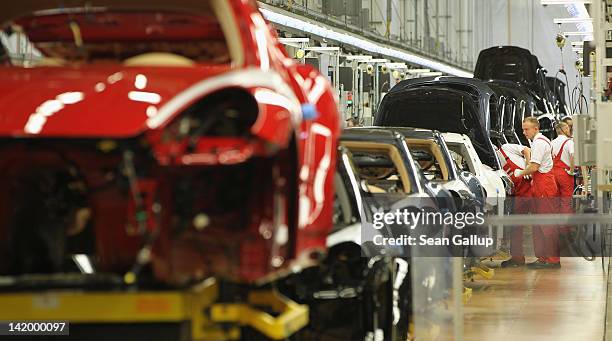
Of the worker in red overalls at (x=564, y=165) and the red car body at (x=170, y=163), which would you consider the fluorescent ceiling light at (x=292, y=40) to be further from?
the red car body at (x=170, y=163)

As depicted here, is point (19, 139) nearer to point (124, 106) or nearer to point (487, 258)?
point (124, 106)

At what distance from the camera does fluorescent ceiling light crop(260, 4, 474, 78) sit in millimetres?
18281

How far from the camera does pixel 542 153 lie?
14570mm

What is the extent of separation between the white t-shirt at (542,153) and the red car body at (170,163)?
9.66 metres

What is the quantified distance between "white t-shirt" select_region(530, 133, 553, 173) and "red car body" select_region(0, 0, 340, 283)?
31.7 ft

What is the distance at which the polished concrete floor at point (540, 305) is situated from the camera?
338 inches

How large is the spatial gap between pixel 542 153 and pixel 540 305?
5661mm

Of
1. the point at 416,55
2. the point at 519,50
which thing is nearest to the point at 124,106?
the point at 519,50

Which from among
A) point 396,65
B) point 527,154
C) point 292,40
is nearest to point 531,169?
point 527,154

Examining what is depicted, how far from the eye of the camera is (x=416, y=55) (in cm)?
3278

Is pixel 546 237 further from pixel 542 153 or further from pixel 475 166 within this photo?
pixel 542 153

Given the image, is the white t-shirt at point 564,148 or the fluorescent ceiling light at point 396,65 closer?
the white t-shirt at point 564,148

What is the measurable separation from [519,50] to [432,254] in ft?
50.8

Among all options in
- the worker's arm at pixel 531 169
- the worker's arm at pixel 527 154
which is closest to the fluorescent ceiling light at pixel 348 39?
the worker's arm at pixel 527 154
